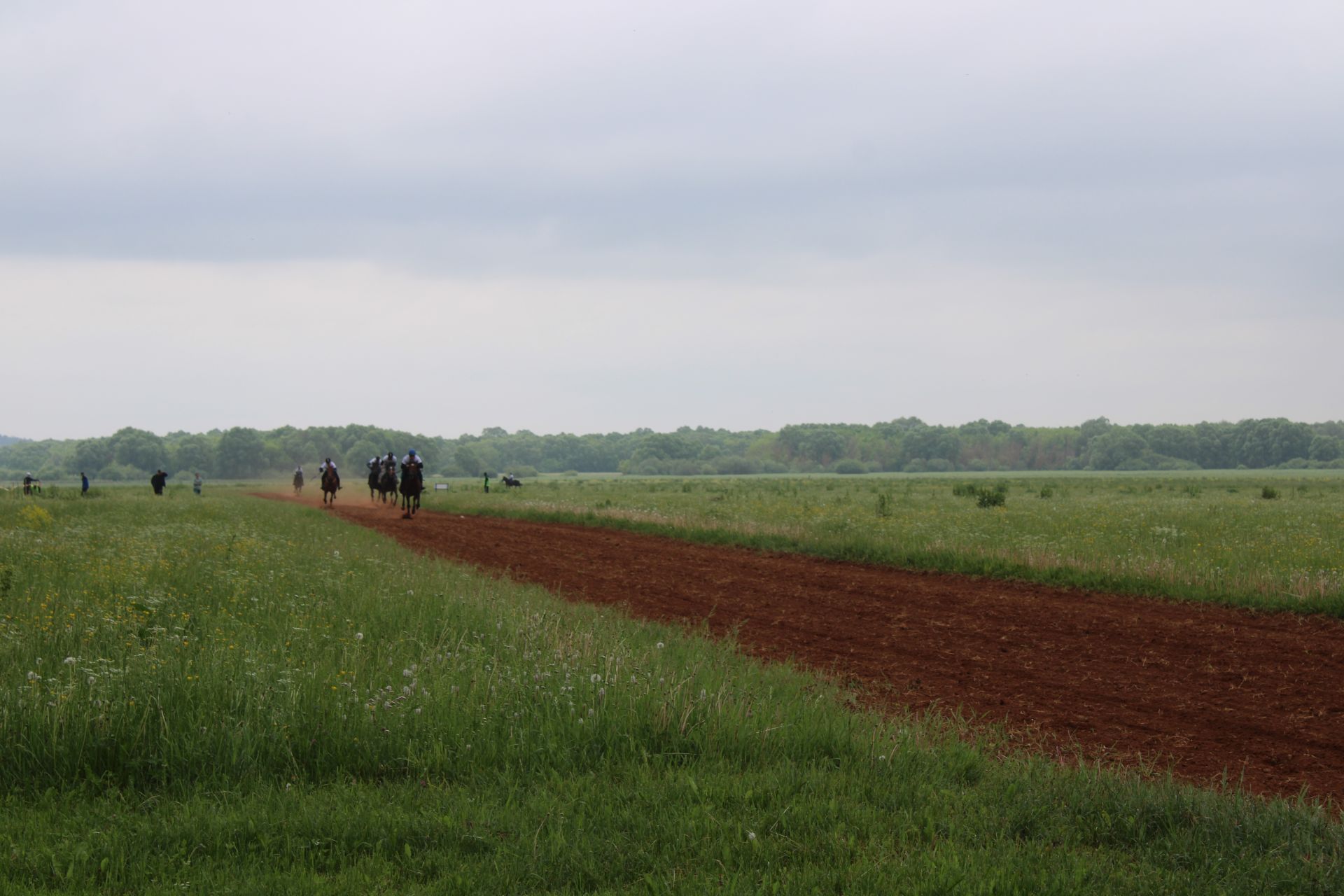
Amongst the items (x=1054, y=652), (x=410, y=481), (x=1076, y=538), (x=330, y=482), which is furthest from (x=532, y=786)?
(x=330, y=482)

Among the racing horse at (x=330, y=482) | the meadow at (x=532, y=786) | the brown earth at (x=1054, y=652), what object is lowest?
the brown earth at (x=1054, y=652)

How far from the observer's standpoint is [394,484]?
45.6 metres

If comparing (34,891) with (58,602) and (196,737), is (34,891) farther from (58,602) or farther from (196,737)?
(58,602)

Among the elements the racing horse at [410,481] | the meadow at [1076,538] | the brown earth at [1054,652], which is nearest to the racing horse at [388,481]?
the racing horse at [410,481]

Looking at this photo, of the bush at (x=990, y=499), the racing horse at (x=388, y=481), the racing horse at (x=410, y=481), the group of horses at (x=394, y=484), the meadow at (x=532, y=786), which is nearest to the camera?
the meadow at (x=532, y=786)

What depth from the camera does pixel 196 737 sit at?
6.09 metres

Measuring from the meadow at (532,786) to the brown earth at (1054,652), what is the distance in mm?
1215

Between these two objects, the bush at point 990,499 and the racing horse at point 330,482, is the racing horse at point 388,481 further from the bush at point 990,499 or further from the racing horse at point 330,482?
the bush at point 990,499

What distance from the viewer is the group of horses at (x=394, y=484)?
118 ft

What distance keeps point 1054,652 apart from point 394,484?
3913cm

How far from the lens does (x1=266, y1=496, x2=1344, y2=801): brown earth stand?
746cm

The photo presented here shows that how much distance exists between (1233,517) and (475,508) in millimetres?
29310

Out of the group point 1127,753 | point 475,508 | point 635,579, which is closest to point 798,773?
point 1127,753

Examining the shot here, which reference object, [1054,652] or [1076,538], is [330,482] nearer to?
[1076,538]
